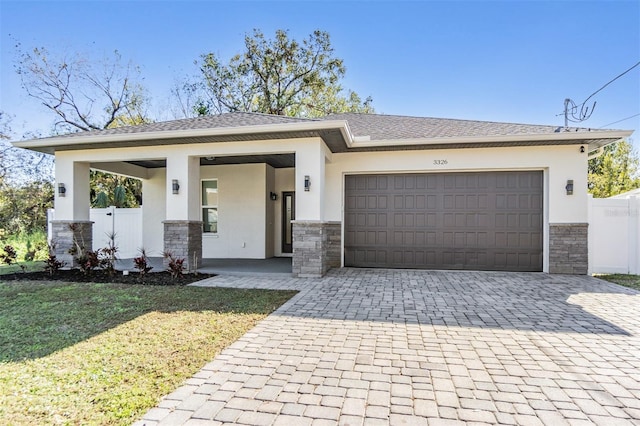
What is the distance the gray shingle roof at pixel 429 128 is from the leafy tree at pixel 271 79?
35.4 feet

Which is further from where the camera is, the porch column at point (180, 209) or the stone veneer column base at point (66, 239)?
the stone veneer column base at point (66, 239)

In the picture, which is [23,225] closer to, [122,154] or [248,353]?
[122,154]

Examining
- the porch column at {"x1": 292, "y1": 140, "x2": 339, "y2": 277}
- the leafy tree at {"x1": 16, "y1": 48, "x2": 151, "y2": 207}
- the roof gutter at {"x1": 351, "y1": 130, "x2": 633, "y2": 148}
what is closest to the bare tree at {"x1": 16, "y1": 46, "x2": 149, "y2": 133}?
the leafy tree at {"x1": 16, "y1": 48, "x2": 151, "y2": 207}

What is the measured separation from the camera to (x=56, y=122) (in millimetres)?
18062

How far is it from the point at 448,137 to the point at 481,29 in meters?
5.01

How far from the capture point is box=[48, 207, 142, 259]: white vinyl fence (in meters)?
11.6

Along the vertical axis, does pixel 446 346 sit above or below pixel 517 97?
below

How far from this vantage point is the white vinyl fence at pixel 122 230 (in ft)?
38.1

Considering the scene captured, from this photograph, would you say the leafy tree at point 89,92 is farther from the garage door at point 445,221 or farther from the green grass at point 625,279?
the green grass at point 625,279

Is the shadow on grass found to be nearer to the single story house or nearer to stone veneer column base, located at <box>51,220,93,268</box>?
stone veneer column base, located at <box>51,220,93,268</box>

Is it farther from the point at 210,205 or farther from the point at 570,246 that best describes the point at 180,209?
the point at 570,246

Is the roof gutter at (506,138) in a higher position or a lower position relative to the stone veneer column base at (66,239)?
higher

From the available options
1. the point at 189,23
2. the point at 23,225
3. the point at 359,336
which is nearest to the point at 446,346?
the point at 359,336

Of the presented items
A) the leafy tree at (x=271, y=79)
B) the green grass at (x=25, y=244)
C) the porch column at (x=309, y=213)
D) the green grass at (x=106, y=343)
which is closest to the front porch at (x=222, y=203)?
the porch column at (x=309, y=213)
